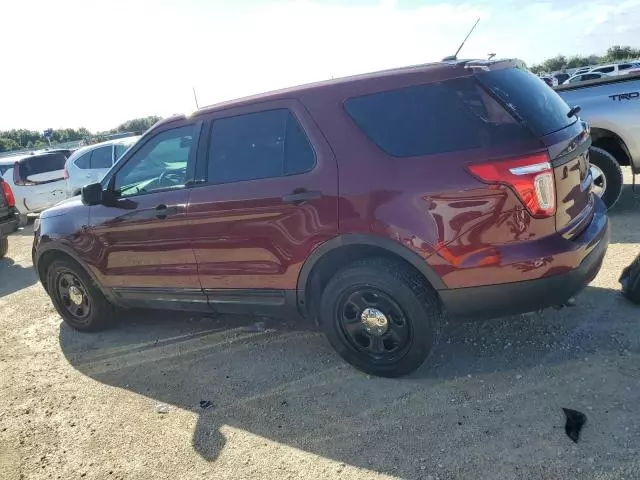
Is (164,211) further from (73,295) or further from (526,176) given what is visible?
(526,176)

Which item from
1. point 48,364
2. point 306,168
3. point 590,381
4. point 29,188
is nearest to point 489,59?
point 306,168

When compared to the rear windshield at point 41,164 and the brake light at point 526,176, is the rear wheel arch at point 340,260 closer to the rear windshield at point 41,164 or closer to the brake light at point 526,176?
the brake light at point 526,176

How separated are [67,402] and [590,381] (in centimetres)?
346

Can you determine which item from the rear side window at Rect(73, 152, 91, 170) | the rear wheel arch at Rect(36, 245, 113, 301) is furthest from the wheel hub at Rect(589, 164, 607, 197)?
the rear side window at Rect(73, 152, 91, 170)

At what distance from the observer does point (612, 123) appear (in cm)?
596

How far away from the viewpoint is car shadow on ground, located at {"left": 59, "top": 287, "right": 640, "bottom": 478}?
274 centimetres

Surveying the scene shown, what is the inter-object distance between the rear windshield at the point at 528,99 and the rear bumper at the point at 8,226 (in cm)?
828

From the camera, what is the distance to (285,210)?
10.9ft

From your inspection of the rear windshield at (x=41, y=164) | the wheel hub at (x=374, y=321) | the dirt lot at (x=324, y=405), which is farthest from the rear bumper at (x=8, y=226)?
the wheel hub at (x=374, y=321)

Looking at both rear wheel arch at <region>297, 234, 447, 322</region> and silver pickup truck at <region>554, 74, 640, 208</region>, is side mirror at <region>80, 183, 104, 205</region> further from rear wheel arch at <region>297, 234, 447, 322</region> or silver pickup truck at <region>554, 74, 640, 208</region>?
silver pickup truck at <region>554, 74, 640, 208</region>

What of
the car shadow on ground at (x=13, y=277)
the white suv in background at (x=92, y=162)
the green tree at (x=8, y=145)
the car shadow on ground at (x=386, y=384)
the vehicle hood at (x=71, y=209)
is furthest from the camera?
the green tree at (x=8, y=145)

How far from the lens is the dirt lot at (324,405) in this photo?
2.64 m

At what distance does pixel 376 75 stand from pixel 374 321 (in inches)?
59.7

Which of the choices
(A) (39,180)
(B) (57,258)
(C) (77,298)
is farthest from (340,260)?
(A) (39,180)
